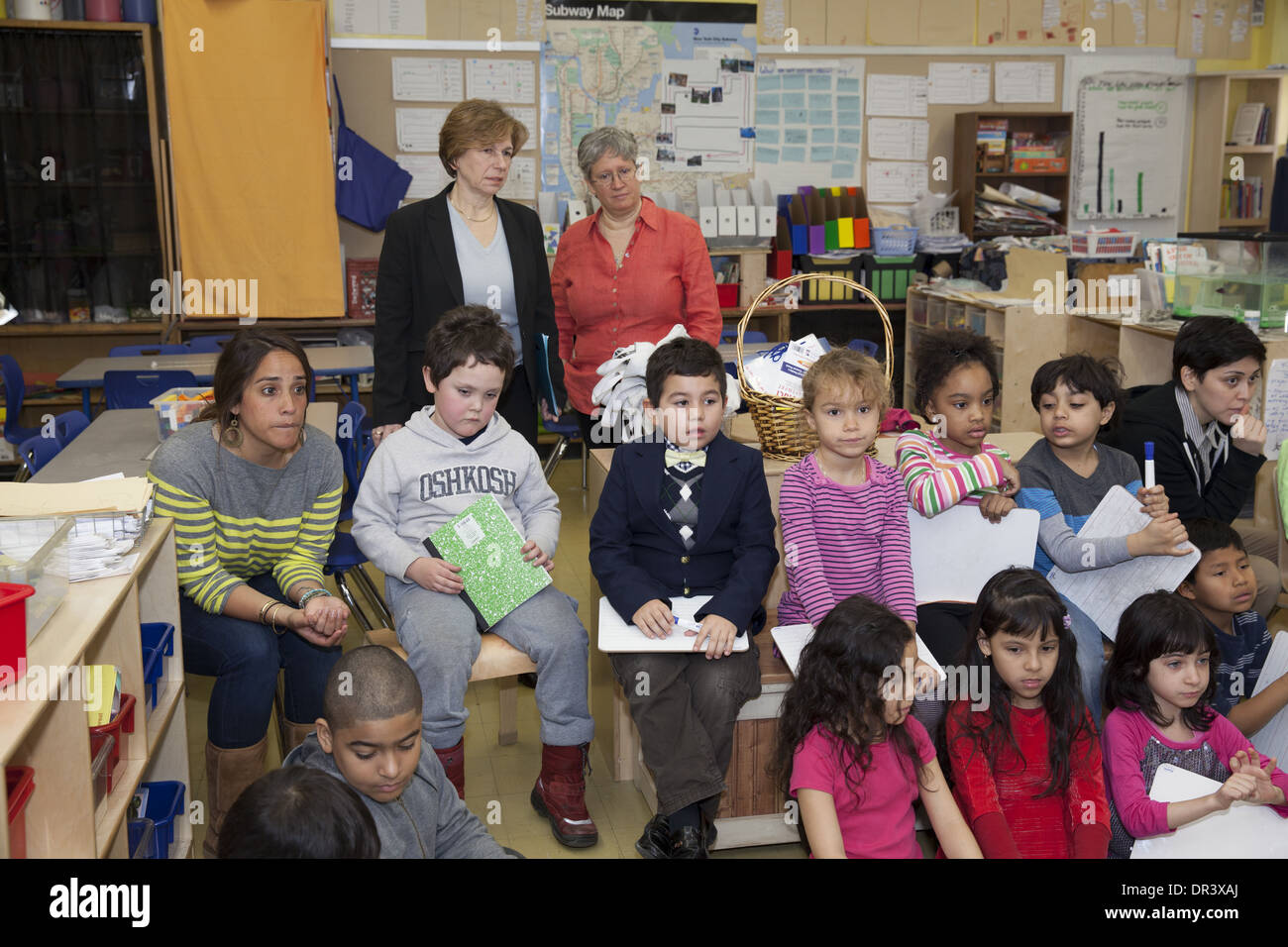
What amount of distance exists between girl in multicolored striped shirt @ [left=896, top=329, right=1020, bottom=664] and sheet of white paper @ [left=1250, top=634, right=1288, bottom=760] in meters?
0.64

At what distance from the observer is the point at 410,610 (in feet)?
8.47

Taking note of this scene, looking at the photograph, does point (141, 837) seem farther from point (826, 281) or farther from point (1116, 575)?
point (826, 281)

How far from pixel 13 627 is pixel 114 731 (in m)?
0.52

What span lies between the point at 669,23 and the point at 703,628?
197 inches

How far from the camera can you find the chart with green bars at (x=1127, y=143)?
7.09m

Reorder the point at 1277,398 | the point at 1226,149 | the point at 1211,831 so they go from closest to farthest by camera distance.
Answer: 1. the point at 1211,831
2. the point at 1277,398
3. the point at 1226,149

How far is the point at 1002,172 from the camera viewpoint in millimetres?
6918

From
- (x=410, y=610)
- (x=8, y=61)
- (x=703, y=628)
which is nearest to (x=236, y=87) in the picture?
(x=8, y=61)

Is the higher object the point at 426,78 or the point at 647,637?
the point at 426,78

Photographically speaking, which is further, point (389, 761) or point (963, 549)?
point (963, 549)

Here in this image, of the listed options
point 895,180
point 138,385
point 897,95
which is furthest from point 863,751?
point 897,95

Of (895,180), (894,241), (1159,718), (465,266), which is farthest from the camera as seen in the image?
(895,180)

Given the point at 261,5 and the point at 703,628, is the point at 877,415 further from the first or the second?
the point at 261,5
